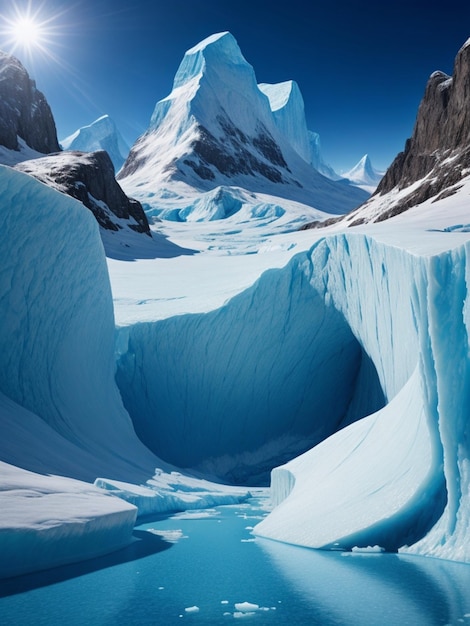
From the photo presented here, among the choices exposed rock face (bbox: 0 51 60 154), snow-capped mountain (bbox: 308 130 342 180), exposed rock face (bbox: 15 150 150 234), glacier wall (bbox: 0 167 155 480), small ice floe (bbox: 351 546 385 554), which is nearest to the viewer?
small ice floe (bbox: 351 546 385 554)

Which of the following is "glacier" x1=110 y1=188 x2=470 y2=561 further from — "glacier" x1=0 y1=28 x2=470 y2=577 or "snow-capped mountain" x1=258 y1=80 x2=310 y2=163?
"snow-capped mountain" x1=258 y1=80 x2=310 y2=163

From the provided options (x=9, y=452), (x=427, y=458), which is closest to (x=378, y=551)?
(x=427, y=458)

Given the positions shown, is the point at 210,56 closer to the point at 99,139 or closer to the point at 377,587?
the point at 99,139

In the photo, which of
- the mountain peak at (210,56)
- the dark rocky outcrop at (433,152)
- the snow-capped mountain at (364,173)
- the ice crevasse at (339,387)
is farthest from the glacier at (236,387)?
the snow-capped mountain at (364,173)

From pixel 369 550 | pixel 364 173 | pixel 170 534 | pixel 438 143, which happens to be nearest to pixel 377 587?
pixel 369 550

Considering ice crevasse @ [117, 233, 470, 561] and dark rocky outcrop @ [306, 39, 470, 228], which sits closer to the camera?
ice crevasse @ [117, 233, 470, 561]

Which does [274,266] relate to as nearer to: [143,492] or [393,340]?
[393,340]

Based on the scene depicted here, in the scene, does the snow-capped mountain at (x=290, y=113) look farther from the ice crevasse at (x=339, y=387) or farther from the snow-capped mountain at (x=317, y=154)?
the ice crevasse at (x=339, y=387)

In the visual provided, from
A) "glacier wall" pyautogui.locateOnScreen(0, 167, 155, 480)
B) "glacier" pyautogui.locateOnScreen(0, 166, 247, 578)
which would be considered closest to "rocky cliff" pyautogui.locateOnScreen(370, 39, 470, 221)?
"glacier wall" pyautogui.locateOnScreen(0, 167, 155, 480)
